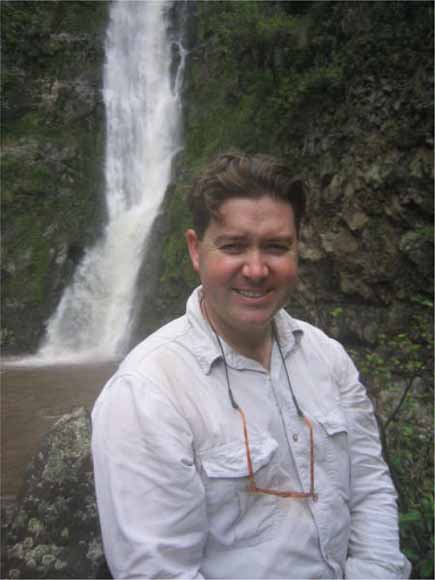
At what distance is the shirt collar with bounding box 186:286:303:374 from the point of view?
58.5 inches

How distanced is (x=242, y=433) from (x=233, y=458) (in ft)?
0.27

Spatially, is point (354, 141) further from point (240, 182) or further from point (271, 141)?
point (240, 182)

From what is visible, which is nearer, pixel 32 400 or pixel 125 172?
pixel 32 400

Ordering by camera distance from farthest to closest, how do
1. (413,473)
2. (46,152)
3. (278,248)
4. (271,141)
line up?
(46,152) → (271,141) → (413,473) → (278,248)

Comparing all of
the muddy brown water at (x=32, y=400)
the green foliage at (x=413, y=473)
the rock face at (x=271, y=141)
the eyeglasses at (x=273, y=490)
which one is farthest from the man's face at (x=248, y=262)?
the rock face at (x=271, y=141)

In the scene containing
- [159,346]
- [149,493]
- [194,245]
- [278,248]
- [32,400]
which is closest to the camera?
[149,493]

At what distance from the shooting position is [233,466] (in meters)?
1.33

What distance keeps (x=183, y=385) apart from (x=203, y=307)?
0.37 metres

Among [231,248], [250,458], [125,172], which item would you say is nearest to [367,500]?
[250,458]

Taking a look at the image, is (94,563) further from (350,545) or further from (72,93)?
(72,93)

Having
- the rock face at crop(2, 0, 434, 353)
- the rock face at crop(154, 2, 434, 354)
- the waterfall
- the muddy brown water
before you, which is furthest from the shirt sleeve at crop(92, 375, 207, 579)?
the waterfall

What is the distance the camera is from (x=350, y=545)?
5.40 ft

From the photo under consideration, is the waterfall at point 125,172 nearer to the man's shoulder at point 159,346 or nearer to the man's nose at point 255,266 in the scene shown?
the man's shoulder at point 159,346

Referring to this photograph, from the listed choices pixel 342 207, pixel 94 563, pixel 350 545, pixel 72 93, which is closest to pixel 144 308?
pixel 342 207
